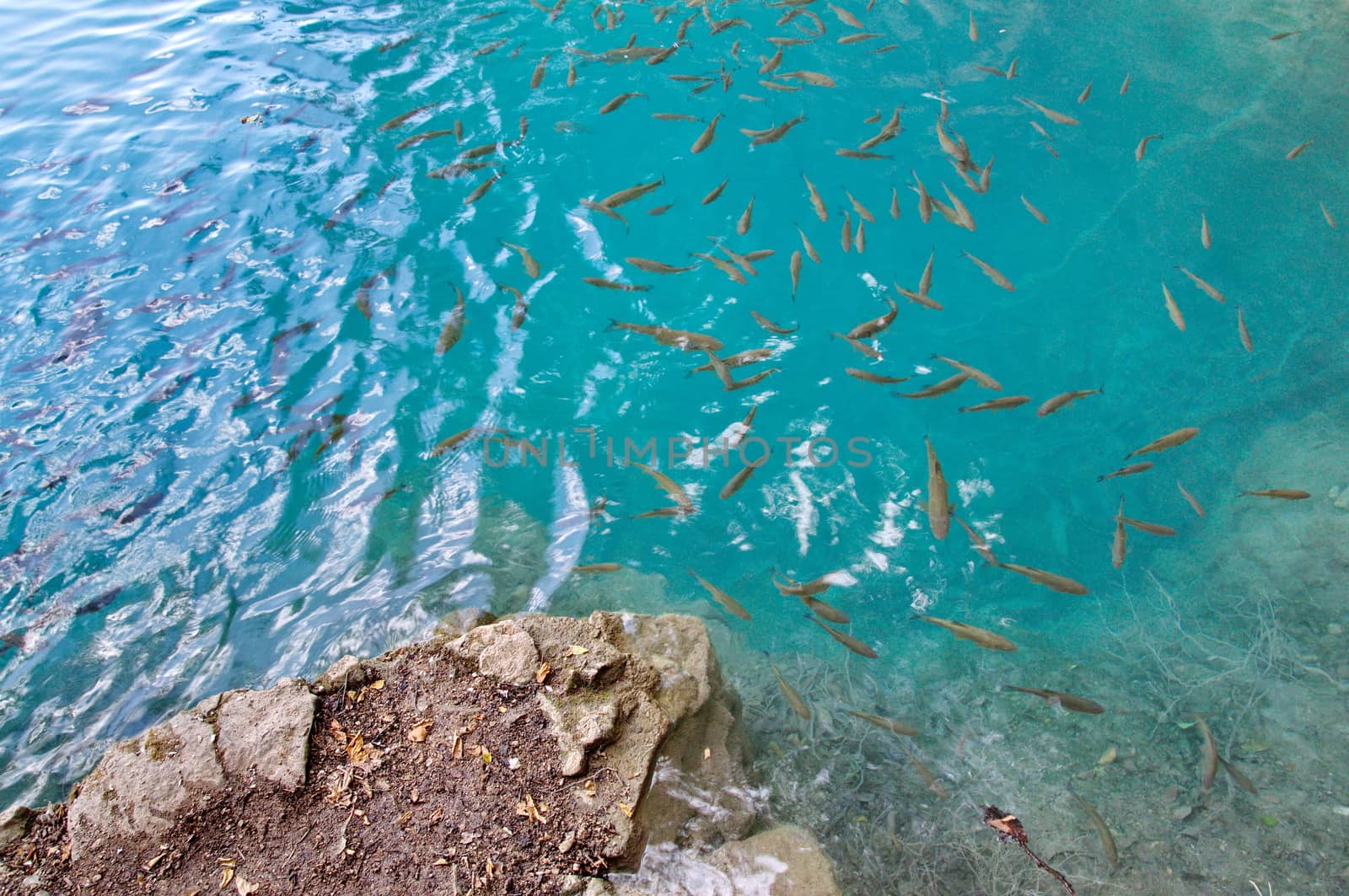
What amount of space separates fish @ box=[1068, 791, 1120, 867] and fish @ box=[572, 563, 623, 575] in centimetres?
297

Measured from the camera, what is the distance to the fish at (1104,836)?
3.72m

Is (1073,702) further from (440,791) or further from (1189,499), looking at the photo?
(440,791)

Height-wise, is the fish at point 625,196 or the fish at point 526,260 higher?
the fish at point 625,196

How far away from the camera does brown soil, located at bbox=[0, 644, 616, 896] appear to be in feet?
9.71

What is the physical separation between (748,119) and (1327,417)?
19.5 feet

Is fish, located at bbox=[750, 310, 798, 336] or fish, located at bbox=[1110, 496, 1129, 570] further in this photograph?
fish, located at bbox=[750, 310, 798, 336]

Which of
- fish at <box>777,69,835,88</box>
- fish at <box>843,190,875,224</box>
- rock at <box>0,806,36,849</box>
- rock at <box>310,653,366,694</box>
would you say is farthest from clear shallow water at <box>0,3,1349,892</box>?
rock at <box>310,653,366,694</box>

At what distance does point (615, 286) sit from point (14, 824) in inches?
191

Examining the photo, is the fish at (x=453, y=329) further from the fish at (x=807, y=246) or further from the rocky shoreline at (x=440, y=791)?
the rocky shoreline at (x=440, y=791)

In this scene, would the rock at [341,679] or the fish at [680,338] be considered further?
the fish at [680,338]

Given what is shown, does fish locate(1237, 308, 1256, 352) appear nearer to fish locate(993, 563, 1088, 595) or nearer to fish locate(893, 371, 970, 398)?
fish locate(893, 371, 970, 398)

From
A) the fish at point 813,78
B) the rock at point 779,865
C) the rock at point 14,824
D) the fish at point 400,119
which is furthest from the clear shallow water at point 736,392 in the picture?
the rock at point 14,824

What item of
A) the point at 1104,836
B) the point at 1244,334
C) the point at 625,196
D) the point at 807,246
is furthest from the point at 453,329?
the point at 1244,334

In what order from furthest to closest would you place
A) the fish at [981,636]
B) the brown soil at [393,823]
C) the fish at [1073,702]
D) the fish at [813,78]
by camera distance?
the fish at [813,78], the fish at [981,636], the fish at [1073,702], the brown soil at [393,823]
